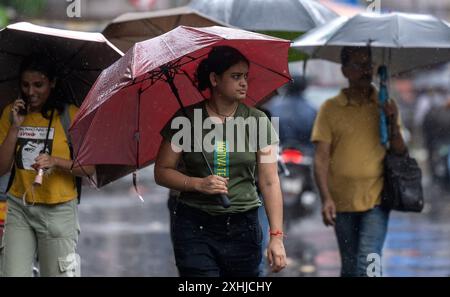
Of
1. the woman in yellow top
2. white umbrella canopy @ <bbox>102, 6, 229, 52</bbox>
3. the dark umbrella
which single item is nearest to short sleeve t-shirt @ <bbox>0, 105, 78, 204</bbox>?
the woman in yellow top

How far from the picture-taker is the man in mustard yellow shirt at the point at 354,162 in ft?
26.5

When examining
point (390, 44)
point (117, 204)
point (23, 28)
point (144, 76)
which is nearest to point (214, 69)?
point (144, 76)

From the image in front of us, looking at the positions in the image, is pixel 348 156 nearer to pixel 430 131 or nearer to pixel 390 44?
pixel 390 44

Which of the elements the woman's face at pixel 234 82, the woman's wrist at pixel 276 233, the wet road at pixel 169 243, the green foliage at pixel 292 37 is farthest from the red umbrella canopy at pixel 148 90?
the wet road at pixel 169 243

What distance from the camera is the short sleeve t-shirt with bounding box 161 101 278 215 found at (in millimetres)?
6008

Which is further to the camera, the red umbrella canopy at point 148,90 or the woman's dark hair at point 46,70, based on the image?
the woman's dark hair at point 46,70

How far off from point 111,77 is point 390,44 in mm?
2480

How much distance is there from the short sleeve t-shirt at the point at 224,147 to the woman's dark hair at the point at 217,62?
0.51 ft

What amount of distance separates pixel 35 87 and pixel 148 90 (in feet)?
2.81

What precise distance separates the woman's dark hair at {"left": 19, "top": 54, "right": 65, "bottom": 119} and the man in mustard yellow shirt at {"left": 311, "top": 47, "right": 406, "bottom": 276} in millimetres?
2112

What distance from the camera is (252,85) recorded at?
6.89 meters

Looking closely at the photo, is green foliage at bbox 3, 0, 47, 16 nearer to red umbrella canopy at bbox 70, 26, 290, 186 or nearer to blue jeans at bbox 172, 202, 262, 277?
red umbrella canopy at bbox 70, 26, 290, 186

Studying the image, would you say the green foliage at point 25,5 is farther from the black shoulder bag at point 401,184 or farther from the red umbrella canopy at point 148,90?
the red umbrella canopy at point 148,90
